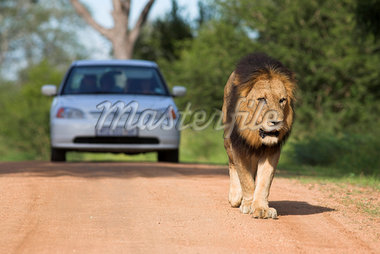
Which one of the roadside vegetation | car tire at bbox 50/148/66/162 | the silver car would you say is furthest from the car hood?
the roadside vegetation

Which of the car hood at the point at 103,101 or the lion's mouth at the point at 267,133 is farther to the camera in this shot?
the car hood at the point at 103,101

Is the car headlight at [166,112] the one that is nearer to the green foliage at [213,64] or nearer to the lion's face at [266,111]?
the lion's face at [266,111]

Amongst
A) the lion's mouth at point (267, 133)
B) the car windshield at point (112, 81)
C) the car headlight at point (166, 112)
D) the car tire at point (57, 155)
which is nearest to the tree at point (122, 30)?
the car windshield at point (112, 81)

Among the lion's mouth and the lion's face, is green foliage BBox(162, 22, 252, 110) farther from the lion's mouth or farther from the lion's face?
the lion's mouth

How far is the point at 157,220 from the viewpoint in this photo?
5.96m

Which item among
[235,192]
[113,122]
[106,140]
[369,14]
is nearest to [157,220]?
[235,192]

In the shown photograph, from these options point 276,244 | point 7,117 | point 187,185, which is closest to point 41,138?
point 7,117

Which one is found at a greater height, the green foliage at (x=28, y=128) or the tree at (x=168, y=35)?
the tree at (x=168, y=35)

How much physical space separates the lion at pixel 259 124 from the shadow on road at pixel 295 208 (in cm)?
46

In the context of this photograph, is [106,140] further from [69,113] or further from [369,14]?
[369,14]

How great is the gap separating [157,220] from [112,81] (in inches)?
274

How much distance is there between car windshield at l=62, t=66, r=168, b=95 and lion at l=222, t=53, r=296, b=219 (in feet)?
20.1

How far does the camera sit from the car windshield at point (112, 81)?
12.5 m

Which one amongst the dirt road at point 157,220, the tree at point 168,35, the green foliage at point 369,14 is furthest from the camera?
the tree at point 168,35
